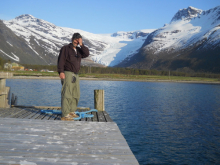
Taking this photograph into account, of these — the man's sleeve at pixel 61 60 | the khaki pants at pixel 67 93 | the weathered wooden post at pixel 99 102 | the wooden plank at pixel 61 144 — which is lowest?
the wooden plank at pixel 61 144

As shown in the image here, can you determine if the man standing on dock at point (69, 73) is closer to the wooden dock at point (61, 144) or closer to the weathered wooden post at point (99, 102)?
Result: the wooden dock at point (61, 144)

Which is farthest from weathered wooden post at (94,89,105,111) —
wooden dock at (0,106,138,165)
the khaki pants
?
wooden dock at (0,106,138,165)

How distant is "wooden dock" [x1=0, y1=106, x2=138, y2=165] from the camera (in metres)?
4.37

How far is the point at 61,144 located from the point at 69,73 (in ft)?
11.1

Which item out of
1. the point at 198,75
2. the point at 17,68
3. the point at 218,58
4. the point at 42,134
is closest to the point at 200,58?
the point at 218,58

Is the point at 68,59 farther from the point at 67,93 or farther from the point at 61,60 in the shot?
the point at 67,93

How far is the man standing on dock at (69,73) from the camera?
807 cm

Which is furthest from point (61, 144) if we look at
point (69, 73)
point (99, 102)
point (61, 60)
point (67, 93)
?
point (99, 102)

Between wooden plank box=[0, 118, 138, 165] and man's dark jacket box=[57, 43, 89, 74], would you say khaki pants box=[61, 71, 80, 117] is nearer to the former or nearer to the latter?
man's dark jacket box=[57, 43, 89, 74]

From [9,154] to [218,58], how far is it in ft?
614

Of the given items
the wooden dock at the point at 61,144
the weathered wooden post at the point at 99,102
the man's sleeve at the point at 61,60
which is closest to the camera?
the wooden dock at the point at 61,144

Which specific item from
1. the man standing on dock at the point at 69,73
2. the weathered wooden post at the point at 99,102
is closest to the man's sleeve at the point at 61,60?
the man standing on dock at the point at 69,73

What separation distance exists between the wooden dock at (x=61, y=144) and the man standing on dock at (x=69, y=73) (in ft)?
3.25

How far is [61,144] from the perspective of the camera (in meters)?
5.20
